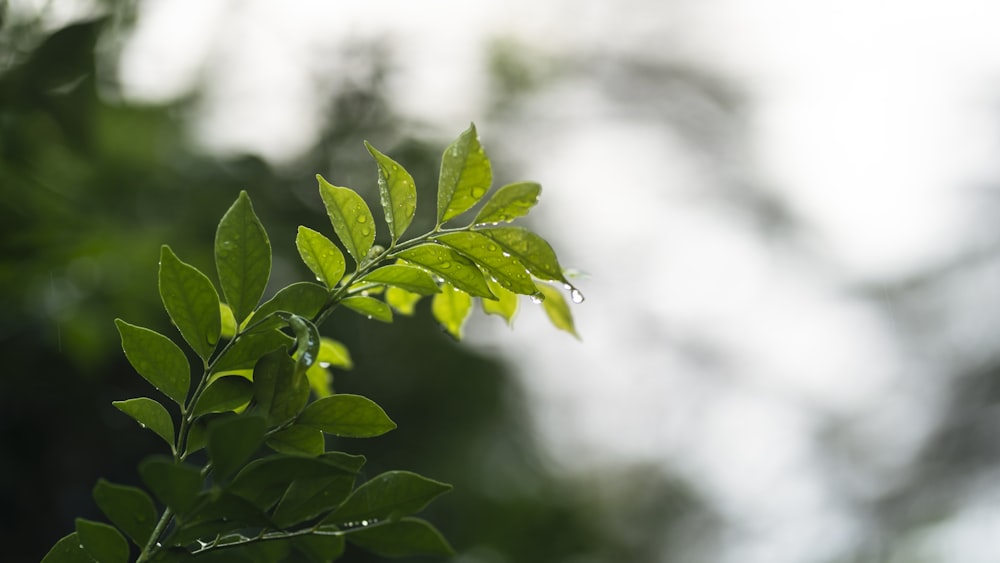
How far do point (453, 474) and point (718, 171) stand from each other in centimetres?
311

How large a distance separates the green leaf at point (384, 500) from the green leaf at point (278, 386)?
50mm

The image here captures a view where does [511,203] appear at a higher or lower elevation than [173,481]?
higher

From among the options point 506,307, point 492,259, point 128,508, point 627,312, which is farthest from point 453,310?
point 627,312

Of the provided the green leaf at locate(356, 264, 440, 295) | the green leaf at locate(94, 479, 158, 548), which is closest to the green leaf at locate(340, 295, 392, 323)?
the green leaf at locate(356, 264, 440, 295)

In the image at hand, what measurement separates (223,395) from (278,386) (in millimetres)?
38

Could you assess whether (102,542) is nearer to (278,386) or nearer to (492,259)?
(278,386)

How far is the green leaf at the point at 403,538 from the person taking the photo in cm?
34

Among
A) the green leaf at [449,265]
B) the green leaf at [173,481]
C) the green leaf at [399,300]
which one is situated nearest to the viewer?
the green leaf at [173,481]

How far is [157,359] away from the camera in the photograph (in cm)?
34

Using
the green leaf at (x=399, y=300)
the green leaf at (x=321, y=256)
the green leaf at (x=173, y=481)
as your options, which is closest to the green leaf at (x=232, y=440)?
the green leaf at (x=173, y=481)

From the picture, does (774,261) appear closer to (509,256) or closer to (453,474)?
(453,474)

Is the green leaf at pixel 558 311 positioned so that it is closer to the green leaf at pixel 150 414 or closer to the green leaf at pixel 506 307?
the green leaf at pixel 506 307

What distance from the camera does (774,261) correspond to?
464 cm

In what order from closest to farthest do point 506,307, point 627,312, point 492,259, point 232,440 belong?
point 232,440
point 492,259
point 506,307
point 627,312
